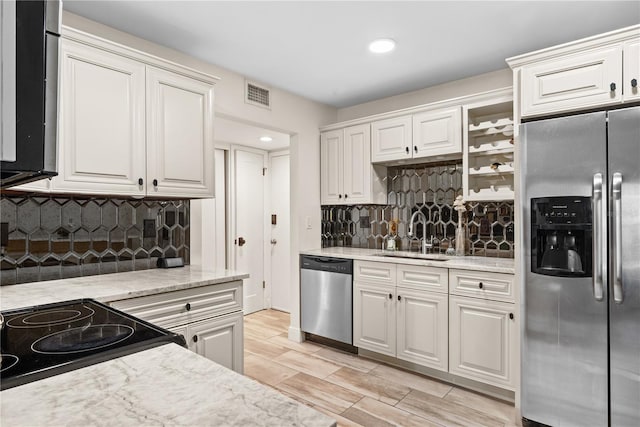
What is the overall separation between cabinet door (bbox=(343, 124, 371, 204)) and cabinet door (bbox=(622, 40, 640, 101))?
1934mm

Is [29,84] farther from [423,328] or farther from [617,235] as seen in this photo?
[423,328]

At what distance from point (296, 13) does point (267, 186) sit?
305cm

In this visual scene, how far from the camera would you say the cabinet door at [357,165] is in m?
3.58

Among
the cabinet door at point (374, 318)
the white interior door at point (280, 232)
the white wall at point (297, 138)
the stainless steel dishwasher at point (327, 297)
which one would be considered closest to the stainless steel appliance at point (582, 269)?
the cabinet door at point (374, 318)

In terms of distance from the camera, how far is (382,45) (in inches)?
104

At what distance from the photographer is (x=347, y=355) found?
11.2 feet

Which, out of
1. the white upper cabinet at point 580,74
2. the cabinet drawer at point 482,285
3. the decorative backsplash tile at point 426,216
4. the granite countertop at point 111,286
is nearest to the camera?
the granite countertop at point 111,286

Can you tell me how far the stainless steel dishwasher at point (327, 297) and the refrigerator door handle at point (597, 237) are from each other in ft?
5.96

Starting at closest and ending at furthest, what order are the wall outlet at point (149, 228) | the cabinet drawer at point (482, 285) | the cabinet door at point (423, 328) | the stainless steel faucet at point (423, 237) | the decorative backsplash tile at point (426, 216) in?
the cabinet drawer at point (482, 285), the wall outlet at point (149, 228), the cabinet door at point (423, 328), the decorative backsplash tile at point (426, 216), the stainless steel faucet at point (423, 237)

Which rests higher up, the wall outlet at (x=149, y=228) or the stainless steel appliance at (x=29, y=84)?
the stainless steel appliance at (x=29, y=84)

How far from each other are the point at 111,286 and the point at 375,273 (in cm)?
199

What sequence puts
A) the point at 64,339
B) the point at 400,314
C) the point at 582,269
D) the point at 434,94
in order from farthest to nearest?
the point at 434,94, the point at 400,314, the point at 582,269, the point at 64,339

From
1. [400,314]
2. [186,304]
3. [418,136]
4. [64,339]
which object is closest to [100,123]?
[186,304]

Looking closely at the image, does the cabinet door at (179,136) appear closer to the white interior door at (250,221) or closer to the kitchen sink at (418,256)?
the kitchen sink at (418,256)
